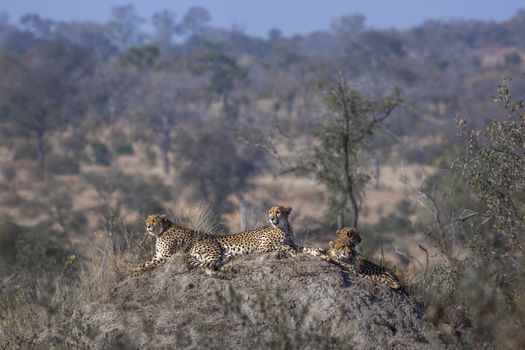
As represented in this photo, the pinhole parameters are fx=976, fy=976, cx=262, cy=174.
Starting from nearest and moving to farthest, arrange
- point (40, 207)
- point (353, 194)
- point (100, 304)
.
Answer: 1. point (100, 304)
2. point (353, 194)
3. point (40, 207)

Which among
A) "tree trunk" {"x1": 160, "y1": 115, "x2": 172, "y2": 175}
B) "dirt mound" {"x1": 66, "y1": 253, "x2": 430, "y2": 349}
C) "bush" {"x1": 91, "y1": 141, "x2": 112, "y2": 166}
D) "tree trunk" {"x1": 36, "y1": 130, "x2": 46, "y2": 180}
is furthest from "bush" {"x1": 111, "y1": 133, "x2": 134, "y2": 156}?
"dirt mound" {"x1": 66, "y1": 253, "x2": 430, "y2": 349}

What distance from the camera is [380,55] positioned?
64500mm

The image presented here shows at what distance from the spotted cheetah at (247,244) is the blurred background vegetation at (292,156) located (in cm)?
130

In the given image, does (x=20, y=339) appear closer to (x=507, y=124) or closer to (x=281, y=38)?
(x=507, y=124)

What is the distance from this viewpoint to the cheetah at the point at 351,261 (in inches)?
337

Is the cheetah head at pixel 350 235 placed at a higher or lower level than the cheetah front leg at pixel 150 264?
higher

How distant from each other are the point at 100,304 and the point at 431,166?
30.2m

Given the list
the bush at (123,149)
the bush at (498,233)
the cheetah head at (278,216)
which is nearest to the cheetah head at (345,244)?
the cheetah head at (278,216)

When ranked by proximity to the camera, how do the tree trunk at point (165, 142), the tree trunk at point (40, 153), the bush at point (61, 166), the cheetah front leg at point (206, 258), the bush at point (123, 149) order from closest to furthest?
the cheetah front leg at point (206, 258) < the tree trunk at point (40, 153) < the bush at point (61, 166) < the tree trunk at point (165, 142) < the bush at point (123, 149)

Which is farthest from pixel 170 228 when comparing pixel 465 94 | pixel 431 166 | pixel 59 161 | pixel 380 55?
pixel 380 55

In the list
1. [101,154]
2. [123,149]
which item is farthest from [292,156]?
[123,149]

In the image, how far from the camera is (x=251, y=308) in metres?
7.35

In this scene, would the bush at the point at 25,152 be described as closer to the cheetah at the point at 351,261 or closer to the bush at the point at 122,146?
the bush at the point at 122,146

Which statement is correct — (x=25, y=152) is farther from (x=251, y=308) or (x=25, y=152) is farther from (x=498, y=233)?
(x=251, y=308)
